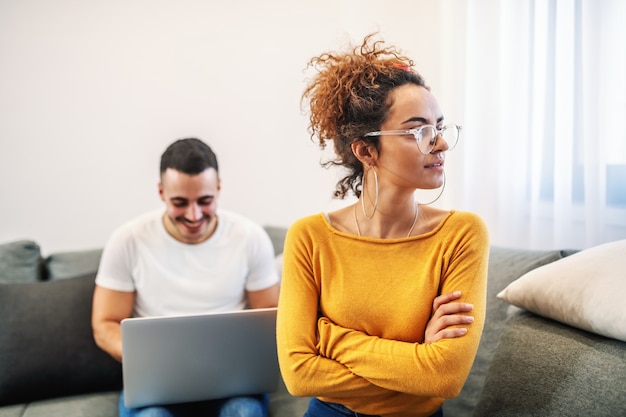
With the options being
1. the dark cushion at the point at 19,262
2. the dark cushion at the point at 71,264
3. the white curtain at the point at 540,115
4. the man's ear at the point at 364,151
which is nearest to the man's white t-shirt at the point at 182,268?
the dark cushion at the point at 71,264

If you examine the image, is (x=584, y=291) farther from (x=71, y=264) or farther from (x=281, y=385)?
(x=71, y=264)

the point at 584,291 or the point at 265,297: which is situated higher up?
the point at 584,291

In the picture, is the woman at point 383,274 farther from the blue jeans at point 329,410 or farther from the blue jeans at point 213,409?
the blue jeans at point 213,409

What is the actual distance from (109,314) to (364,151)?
3.43 ft

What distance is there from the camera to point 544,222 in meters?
2.00

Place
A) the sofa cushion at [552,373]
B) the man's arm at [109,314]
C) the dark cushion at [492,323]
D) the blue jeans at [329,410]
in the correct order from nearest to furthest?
the sofa cushion at [552,373] < the blue jeans at [329,410] < the dark cushion at [492,323] < the man's arm at [109,314]

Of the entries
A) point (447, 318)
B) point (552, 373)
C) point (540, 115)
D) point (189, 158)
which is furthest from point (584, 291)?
point (189, 158)

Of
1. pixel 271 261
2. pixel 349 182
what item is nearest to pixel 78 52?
pixel 271 261

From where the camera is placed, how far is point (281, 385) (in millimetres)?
2018

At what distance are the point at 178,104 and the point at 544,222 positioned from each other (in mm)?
1613

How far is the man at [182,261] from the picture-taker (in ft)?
6.54

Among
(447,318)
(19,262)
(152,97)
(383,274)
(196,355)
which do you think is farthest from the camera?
(152,97)

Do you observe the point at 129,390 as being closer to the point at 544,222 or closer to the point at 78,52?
the point at 544,222

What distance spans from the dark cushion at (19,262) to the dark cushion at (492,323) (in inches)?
61.1
